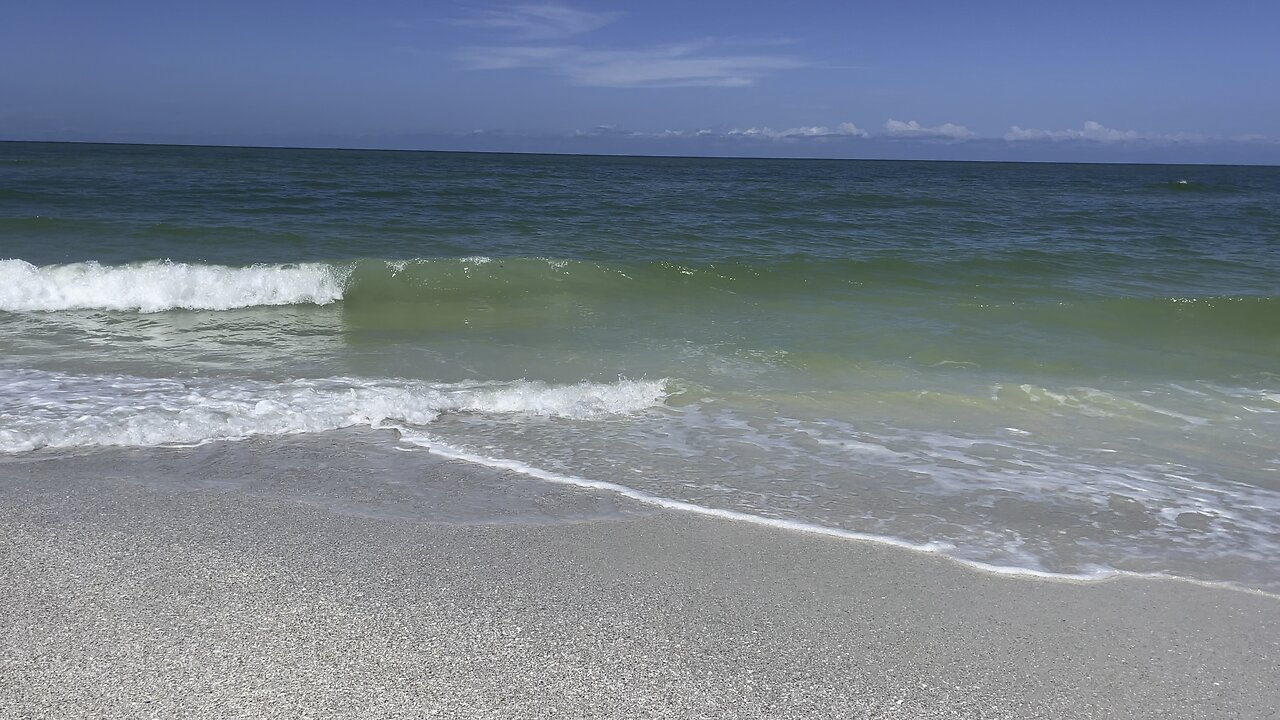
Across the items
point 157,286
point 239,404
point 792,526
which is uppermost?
point 157,286

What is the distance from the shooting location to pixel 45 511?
3971 mm

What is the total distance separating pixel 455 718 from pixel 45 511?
8.03 ft

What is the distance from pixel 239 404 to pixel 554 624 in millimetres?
3513

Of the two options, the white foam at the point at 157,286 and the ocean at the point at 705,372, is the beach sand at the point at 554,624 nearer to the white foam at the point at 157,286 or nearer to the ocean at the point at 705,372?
the ocean at the point at 705,372

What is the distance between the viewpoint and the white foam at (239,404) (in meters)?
5.17

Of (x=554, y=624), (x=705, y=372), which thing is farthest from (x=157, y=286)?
(x=554, y=624)

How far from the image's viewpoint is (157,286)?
10.5 meters

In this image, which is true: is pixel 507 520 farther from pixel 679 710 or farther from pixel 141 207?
pixel 141 207

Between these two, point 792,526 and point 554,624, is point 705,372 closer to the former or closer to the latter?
point 792,526

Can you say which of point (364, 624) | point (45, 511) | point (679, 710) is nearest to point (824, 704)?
point (679, 710)

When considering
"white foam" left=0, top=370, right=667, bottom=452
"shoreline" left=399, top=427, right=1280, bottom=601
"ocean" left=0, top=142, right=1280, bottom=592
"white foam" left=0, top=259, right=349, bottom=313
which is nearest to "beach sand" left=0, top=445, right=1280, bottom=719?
"shoreline" left=399, top=427, right=1280, bottom=601

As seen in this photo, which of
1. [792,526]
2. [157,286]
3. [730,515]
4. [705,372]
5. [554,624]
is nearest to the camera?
[554,624]

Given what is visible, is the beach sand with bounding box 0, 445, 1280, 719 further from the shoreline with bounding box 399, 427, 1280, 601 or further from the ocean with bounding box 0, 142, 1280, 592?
the ocean with bounding box 0, 142, 1280, 592

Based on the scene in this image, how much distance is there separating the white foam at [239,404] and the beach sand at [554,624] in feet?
3.34
